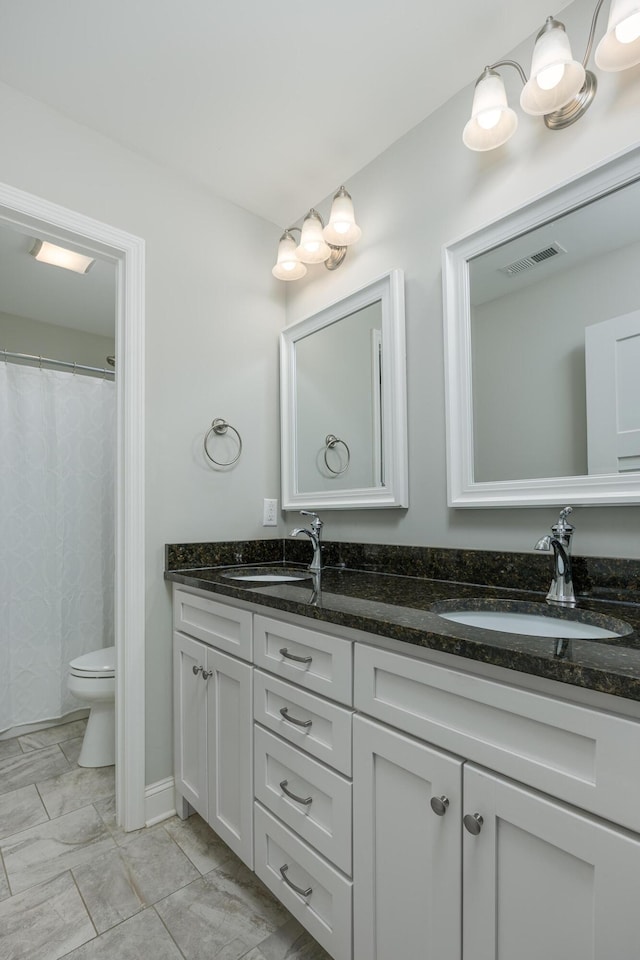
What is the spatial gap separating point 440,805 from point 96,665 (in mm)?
1779

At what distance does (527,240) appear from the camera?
130cm

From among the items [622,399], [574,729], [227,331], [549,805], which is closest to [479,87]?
[622,399]

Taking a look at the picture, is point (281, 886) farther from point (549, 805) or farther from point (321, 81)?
point (321, 81)

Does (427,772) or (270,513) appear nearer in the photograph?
(427,772)

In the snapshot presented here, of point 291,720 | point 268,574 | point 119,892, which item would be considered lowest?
point 119,892

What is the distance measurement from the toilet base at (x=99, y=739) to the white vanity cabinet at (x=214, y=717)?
1.81 feet

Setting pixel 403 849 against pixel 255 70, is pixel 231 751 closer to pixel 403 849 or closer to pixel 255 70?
pixel 403 849

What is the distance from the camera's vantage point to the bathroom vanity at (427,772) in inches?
24.9

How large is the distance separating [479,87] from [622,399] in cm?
94

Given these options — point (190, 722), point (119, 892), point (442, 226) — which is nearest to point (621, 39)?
point (442, 226)

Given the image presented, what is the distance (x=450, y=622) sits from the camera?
90cm

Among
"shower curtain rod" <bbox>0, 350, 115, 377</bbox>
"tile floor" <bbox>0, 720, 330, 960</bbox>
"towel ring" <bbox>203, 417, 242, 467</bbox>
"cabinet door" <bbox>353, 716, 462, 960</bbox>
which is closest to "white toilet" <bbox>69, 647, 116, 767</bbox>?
"tile floor" <bbox>0, 720, 330, 960</bbox>

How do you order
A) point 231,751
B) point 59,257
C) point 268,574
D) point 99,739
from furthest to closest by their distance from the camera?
point 59,257
point 99,739
point 268,574
point 231,751

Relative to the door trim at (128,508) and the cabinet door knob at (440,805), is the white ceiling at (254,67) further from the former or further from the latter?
the cabinet door knob at (440,805)
